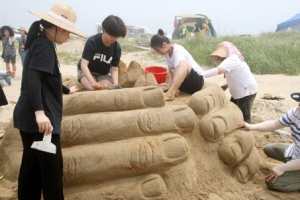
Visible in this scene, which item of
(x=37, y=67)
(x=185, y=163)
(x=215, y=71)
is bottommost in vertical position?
(x=185, y=163)

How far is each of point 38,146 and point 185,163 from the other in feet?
3.74

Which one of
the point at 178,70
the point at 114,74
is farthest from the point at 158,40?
the point at 114,74

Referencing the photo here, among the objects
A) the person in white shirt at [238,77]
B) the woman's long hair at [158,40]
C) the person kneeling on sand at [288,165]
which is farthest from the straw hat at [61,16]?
the person in white shirt at [238,77]

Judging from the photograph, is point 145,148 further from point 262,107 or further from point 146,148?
point 262,107

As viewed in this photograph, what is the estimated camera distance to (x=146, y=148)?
246cm

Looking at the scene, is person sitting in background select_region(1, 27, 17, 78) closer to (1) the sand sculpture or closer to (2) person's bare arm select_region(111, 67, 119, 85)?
(2) person's bare arm select_region(111, 67, 119, 85)

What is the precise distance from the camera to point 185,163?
258 centimetres

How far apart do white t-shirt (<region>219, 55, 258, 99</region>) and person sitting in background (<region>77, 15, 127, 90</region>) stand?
4.11 ft

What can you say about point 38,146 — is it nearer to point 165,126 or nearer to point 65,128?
point 65,128

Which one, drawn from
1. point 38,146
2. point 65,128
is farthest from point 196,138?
point 38,146

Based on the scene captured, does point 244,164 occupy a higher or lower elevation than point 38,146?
lower

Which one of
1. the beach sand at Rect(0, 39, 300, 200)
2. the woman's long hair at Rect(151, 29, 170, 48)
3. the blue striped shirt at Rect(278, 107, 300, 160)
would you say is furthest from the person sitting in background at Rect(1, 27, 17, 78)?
the blue striped shirt at Rect(278, 107, 300, 160)

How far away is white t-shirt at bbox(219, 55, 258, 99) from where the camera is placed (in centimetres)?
375

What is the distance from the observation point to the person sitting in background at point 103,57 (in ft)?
9.68
